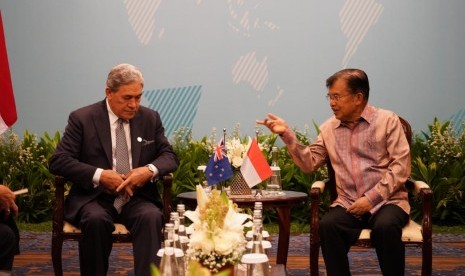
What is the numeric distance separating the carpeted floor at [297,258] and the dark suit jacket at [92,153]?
2.98 feet

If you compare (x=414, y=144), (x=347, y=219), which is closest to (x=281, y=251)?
A: (x=347, y=219)

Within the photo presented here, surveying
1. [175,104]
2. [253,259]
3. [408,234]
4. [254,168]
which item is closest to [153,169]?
[254,168]

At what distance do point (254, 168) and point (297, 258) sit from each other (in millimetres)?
1433

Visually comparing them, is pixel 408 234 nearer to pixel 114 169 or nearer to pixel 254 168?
pixel 254 168

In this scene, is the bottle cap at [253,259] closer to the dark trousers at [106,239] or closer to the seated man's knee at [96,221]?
the dark trousers at [106,239]

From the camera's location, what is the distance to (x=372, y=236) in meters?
4.03

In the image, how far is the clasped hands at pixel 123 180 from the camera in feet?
13.9

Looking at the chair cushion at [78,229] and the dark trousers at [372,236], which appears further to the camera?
the chair cushion at [78,229]

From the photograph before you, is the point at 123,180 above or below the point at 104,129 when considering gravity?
below

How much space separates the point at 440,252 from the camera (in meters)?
5.82

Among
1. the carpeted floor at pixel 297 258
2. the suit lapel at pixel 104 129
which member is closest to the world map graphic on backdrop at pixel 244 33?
the carpeted floor at pixel 297 258

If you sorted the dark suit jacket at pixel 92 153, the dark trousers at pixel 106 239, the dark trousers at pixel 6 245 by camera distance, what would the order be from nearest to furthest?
the dark trousers at pixel 6 245
the dark trousers at pixel 106 239
the dark suit jacket at pixel 92 153

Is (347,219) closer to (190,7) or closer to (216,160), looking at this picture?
(216,160)

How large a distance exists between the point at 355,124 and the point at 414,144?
10.5 ft
